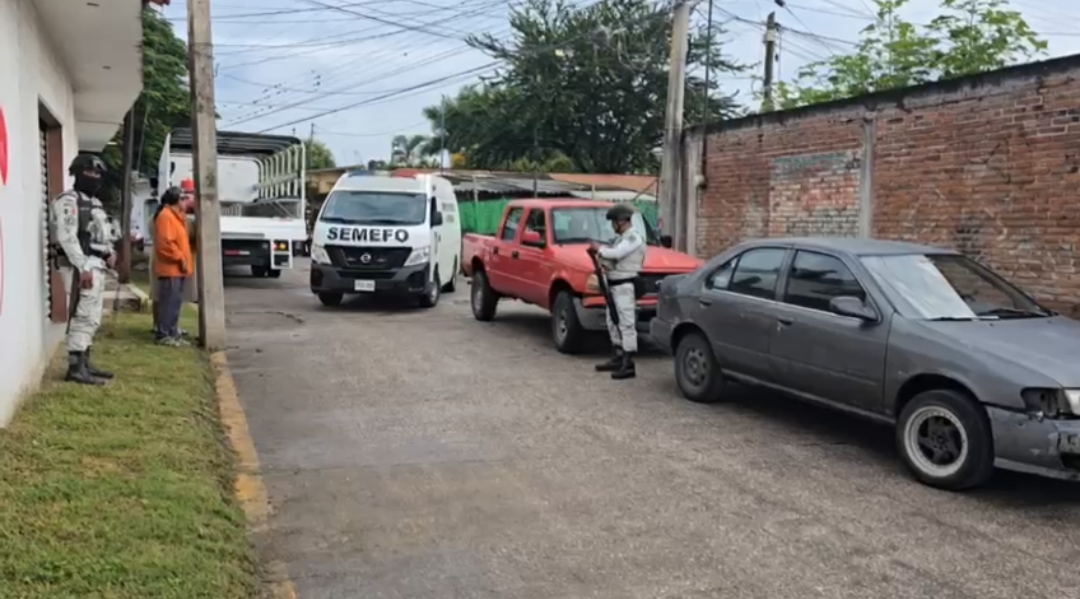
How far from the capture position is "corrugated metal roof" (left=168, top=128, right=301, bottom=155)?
19.8 m

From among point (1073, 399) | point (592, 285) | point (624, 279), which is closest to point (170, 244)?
point (592, 285)

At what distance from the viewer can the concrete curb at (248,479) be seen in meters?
4.22

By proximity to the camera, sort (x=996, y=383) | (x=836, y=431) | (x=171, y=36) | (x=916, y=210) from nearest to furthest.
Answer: (x=996, y=383), (x=836, y=431), (x=916, y=210), (x=171, y=36)

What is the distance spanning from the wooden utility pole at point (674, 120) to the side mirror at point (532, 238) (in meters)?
4.46

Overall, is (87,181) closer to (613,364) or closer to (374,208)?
(613,364)

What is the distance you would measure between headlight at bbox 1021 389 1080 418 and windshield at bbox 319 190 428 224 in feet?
36.5

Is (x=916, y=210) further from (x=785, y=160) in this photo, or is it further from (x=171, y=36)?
(x=171, y=36)

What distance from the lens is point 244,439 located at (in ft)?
22.1

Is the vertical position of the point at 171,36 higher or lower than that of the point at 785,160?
higher

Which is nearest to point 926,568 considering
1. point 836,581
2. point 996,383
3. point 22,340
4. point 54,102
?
point 836,581

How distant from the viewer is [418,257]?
48.6 ft

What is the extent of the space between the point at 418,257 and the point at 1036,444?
35.3 ft

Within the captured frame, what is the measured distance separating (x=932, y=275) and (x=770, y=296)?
1182mm

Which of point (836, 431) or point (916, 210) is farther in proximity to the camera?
point (916, 210)
